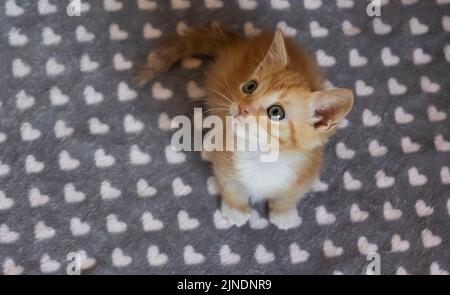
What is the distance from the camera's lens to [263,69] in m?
1.19

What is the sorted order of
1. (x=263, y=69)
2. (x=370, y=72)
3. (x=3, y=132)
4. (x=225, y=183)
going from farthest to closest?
(x=370, y=72) → (x=3, y=132) → (x=225, y=183) → (x=263, y=69)

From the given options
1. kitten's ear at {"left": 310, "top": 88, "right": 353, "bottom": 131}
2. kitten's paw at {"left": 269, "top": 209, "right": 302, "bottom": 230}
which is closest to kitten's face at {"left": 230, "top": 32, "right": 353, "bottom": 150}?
kitten's ear at {"left": 310, "top": 88, "right": 353, "bottom": 131}

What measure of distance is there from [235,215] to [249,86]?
45 centimetres

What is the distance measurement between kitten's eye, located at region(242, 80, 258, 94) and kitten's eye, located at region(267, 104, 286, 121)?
0.27ft

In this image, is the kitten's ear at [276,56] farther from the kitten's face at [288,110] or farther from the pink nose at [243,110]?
the pink nose at [243,110]

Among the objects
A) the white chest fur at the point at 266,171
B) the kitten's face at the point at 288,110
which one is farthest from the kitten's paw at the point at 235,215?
the kitten's face at the point at 288,110

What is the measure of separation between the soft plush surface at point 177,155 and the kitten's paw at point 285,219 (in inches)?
1.1

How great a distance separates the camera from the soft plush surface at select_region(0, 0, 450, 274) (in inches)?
58.3

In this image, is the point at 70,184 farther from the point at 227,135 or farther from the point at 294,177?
the point at 294,177

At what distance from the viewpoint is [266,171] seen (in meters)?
1.26

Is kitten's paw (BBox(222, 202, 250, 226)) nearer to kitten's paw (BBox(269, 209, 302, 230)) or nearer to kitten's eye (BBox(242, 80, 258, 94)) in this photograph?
kitten's paw (BBox(269, 209, 302, 230))
